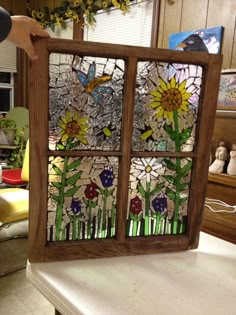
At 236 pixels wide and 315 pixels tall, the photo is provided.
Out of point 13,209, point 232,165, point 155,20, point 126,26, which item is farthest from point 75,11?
point 232,165

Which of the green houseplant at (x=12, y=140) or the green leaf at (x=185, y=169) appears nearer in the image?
the green leaf at (x=185, y=169)

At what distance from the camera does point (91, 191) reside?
0.87 meters

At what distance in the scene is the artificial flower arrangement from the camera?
3230 mm

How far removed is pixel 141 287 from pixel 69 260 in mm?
220

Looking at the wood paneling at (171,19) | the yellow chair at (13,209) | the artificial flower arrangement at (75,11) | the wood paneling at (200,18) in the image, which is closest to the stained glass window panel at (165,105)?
the yellow chair at (13,209)

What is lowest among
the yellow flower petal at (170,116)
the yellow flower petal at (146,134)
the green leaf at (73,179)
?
the green leaf at (73,179)

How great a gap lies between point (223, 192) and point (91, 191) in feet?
4.51

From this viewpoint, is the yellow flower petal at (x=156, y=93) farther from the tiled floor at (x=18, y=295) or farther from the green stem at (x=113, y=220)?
the tiled floor at (x=18, y=295)

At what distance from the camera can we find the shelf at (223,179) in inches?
77.1

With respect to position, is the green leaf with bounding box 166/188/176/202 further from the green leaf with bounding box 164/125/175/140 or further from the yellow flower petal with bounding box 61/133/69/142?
the yellow flower petal with bounding box 61/133/69/142

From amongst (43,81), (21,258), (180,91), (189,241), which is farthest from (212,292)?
(21,258)

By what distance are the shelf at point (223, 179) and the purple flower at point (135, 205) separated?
1.23m

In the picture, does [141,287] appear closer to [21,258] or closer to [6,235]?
[21,258]

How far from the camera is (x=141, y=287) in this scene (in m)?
0.74
